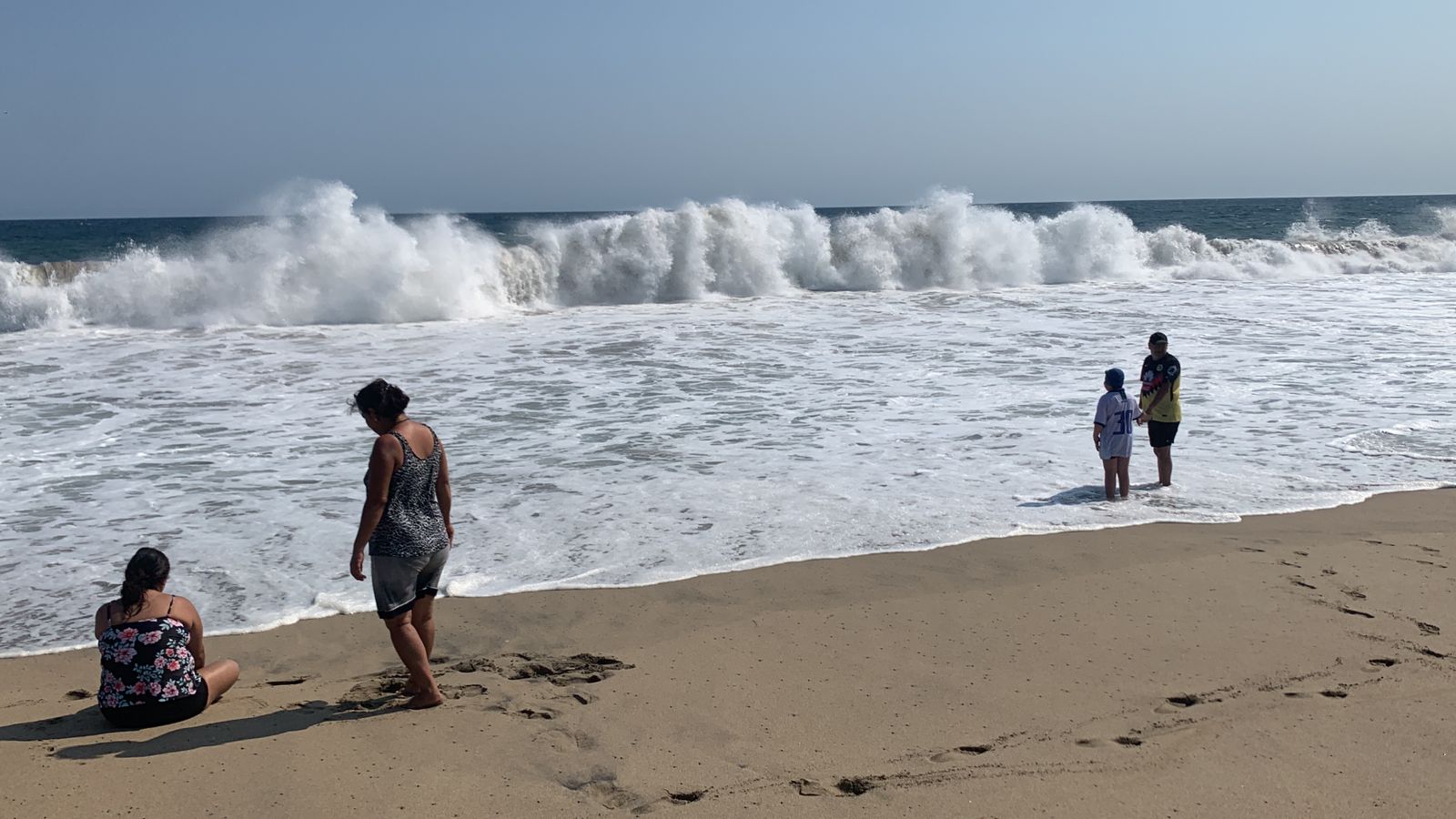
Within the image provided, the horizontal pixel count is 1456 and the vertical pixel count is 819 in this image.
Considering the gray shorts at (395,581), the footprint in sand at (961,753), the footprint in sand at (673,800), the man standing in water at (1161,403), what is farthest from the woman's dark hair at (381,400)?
the man standing in water at (1161,403)

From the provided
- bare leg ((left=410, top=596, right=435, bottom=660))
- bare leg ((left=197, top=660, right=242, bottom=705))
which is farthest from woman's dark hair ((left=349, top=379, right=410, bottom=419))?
bare leg ((left=197, top=660, right=242, bottom=705))

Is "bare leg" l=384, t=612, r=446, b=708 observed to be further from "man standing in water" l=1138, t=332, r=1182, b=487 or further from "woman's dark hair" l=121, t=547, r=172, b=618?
"man standing in water" l=1138, t=332, r=1182, b=487

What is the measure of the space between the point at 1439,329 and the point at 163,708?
18.8 m

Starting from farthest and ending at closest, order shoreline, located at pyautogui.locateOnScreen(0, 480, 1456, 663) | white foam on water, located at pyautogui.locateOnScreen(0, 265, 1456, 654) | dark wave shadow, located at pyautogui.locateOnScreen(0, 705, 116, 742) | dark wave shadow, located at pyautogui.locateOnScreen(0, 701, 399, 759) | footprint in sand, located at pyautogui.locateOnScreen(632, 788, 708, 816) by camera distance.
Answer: white foam on water, located at pyautogui.locateOnScreen(0, 265, 1456, 654) < shoreline, located at pyautogui.locateOnScreen(0, 480, 1456, 663) < dark wave shadow, located at pyautogui.locateOnScreen(0, 705, 116, 742) < dark wave shadow, located at pyautogui.locateOnScreen(0, 701, 399, 759) < footprint in sand, located at pyautogui.locateOnScreen(632, 788, 708, 816)

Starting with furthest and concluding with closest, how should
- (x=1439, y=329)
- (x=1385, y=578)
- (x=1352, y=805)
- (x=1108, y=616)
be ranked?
(x=1439, y=329) < (x=1385, y=578) < (x=1108, y=616) < (x=1352, y=805)

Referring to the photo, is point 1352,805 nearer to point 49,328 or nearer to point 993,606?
point 993,606

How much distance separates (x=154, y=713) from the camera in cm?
428

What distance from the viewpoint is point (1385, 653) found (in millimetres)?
4812

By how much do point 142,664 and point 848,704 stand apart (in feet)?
8.81

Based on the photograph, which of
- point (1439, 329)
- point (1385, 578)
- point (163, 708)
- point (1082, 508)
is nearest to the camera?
point (163, 708)

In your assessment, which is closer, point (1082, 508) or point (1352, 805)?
point (1352, 805)

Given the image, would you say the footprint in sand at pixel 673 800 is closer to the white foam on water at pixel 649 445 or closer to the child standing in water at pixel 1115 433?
the white foam on water at pixel 649 445

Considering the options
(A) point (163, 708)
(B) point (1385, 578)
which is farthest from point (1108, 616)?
(A) point (163, 708)

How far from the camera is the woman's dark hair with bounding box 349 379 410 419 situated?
430cm
